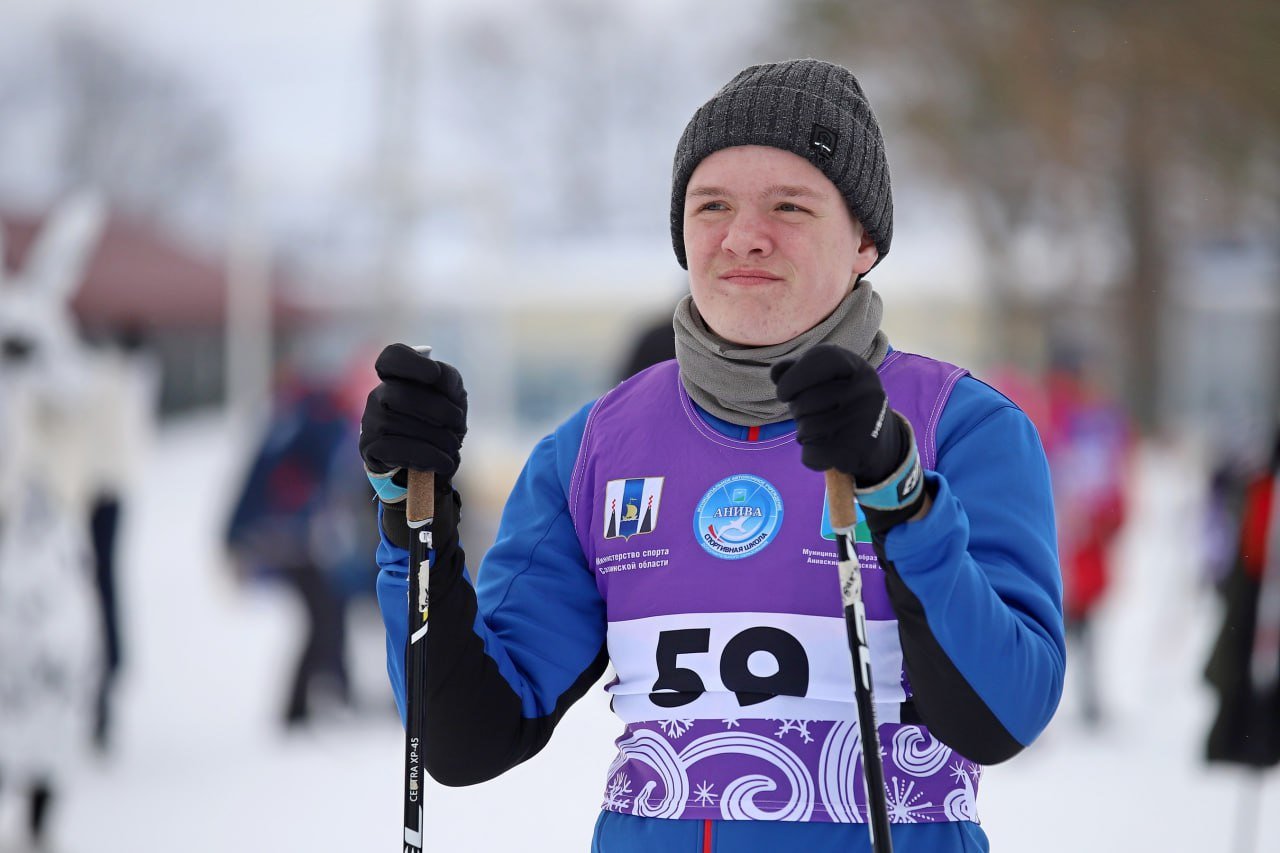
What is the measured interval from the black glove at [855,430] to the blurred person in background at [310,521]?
5.57 meters

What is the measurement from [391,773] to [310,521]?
1.35 m

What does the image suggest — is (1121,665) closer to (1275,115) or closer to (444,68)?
(1275,115)

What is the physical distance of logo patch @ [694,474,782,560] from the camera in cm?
160

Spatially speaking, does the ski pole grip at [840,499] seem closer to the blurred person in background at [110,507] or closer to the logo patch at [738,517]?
the logo patch at [738,517]

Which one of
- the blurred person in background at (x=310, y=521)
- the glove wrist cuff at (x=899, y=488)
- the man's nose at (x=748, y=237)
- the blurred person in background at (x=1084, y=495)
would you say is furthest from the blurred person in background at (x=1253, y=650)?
the blurred person in background at (x=310, y=521)

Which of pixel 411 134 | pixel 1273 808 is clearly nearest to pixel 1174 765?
pixel 1273 808

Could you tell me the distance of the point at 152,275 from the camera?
2528 centimetres

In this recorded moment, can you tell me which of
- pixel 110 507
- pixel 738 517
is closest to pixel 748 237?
pixel 738 517

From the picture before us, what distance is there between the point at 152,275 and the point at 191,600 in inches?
621

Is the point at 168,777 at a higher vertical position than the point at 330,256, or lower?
lower

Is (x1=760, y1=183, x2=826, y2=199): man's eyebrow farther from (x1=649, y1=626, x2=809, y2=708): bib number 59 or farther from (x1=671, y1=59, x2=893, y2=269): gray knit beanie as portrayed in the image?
(x1=649, y1=626, x2=809, y2=708): bib number 59

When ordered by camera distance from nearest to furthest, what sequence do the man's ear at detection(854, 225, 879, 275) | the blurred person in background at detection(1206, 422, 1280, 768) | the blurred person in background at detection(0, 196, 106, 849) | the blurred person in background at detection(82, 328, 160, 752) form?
the man's ear at detection(854, 225, 879, 275), the blurred person in background at detection(1206, 422, 1280, 768), the blurred person in background at detection(0, 196, 106, 849), the blurred person in background at detection(82, 328, 160, 752)

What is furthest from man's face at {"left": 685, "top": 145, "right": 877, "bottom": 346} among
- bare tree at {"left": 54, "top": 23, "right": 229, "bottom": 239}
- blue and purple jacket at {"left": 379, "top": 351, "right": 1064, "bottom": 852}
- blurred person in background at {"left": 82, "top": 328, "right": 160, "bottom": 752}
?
bare tree at {"left": 54, "top": 23, "right": 229, "bottom": 239}

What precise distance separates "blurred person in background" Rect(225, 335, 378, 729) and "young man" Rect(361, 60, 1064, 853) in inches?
203
